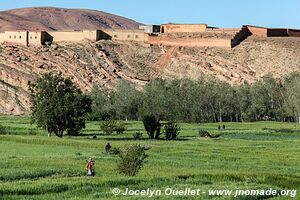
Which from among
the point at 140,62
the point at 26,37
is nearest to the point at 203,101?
the point at 140,62

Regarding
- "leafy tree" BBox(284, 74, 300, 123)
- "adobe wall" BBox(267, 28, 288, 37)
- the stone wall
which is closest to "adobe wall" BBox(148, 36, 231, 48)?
"adobe wall" BBox(267, 28, 288, 37)

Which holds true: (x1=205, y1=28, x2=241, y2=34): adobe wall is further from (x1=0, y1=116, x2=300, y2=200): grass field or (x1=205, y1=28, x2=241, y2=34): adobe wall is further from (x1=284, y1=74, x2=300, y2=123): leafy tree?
(x1=0, y1=116, x2=300, y2=200): grass field

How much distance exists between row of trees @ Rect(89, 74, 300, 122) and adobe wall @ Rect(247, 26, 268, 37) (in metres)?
19.8

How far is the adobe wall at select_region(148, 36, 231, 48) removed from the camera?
108 m

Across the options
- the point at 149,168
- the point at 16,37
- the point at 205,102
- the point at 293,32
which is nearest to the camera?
the point at 149,168

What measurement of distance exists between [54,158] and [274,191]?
14492 millimetres

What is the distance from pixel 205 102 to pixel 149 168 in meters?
59.2

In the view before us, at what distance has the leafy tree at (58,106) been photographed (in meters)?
53.9

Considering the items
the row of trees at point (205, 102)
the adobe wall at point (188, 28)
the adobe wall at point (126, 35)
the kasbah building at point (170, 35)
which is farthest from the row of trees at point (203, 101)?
the adobe wall at point (188, 28)

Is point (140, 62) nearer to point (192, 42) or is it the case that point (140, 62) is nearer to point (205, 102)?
point (192, 42)

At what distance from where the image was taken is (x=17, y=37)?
4296 inches

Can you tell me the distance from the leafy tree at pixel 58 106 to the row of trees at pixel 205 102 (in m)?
28.4

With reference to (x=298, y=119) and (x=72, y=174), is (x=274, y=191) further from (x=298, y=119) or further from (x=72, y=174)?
(x=298, y=119)

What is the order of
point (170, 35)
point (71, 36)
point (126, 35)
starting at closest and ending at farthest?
point (71, 36), point (126, 35), point (170, 35)
